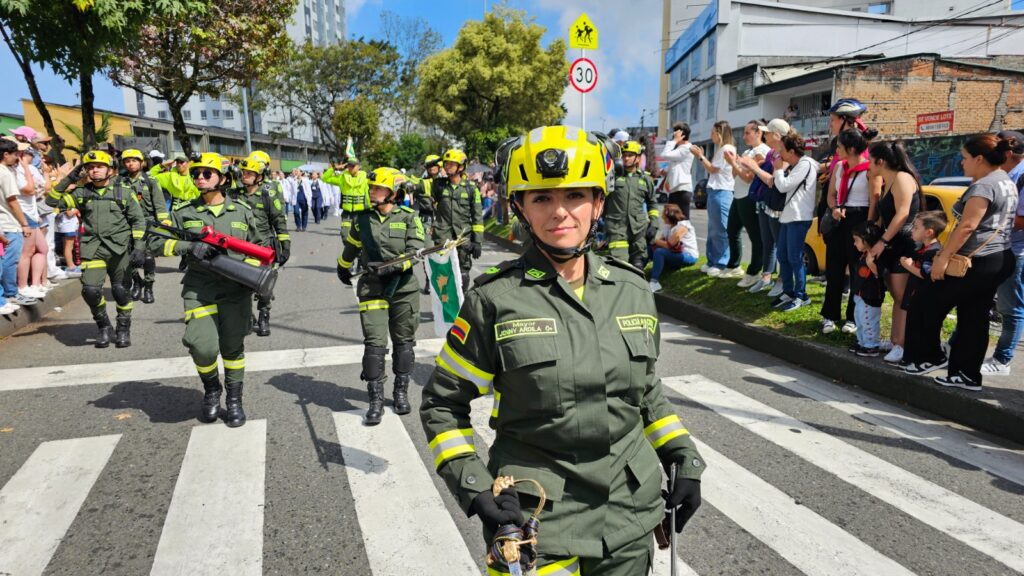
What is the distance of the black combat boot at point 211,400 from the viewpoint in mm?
5344

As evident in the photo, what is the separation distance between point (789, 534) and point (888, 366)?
3.17 meters

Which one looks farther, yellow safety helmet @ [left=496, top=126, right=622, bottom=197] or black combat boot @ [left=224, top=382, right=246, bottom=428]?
black combat boot @ [left=224, top=382, right=246, bottom=428]

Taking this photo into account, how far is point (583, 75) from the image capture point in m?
10.0

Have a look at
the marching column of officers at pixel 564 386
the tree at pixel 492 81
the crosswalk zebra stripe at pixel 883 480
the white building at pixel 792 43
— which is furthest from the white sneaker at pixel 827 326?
the white building at pixel 792 43

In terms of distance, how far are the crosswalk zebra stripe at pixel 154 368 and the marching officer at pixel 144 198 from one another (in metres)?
1.17

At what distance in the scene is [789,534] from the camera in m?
3.54

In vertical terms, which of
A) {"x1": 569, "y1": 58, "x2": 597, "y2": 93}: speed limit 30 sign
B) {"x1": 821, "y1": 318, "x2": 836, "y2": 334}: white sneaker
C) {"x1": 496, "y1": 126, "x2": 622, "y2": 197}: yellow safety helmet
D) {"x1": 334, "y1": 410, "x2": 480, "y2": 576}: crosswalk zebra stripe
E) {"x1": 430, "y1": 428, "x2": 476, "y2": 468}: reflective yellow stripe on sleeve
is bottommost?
{"x1": 334, "y1": 410, "x2": 480, "y2": 576}: crosswalk zebra stripe

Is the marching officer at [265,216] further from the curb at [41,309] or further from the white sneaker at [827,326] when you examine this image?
the white sneaker at [827,326]

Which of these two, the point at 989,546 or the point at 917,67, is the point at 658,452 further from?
the point at 917,67

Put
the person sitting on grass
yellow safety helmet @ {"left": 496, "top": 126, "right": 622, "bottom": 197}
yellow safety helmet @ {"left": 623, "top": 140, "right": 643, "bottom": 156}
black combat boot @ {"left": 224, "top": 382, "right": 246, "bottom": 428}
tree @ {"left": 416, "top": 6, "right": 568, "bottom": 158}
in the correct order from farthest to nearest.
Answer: tree @ {"left": 416, "top": 6, "right": 568, "bottom": 158} < the person sitting on grass < yellow safety helmet @ {"left": 623, "top": 140, "right": 643, "bottom": 156} < black combat boot @ {"left": 224, "top": 382, "right": 246, "bottom": 428} < yellow safety helmet @ {"left": 496, "top": 126, "right": 622, "bottom": 197}

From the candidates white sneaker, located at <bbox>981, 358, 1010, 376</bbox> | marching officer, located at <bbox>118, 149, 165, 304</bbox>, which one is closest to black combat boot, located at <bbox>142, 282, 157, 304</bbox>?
marching officer, located at <bbox>118, 149, 165, 304</bbox>

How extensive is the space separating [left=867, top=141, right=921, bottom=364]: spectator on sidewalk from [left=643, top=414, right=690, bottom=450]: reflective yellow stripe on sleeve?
4859 millimetres

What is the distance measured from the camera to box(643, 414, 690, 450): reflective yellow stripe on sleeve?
7.20ft

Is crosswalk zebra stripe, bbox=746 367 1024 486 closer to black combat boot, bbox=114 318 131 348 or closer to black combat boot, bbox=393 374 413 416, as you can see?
black combat boot, bbox=393 374 413 416
